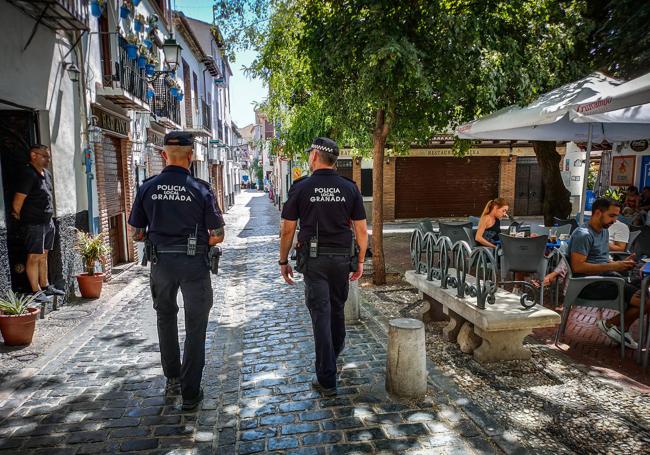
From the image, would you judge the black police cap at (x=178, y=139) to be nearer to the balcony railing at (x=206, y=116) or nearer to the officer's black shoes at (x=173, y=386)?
the officer's black shoes at (x=173, y=386)

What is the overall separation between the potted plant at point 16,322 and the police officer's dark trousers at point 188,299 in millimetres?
2295

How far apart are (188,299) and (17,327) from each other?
8.78 ft

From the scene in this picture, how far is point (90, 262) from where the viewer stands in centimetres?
701

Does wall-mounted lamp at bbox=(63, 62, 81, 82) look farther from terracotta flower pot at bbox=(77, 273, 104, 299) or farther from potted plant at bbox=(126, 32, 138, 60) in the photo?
terracotta flower pot at bbox=(77, 273, 104, 299)

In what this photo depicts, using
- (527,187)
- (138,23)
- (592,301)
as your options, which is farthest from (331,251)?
(527,187)

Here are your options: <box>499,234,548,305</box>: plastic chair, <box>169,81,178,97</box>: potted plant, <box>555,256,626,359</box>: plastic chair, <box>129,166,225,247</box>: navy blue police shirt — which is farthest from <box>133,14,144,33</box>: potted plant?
<box>555,256,626,359</box>: plastic chair

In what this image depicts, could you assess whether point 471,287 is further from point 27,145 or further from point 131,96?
point 131,96

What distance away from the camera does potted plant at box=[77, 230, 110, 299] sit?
6945 millimetres

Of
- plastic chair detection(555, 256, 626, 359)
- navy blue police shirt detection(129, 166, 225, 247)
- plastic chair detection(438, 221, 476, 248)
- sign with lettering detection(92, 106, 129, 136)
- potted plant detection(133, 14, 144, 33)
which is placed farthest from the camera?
potted plant detection(133, 14, 144, 33)

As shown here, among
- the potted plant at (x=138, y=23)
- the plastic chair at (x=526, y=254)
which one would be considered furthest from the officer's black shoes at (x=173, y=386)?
the potted plant at (x=138, y=23)

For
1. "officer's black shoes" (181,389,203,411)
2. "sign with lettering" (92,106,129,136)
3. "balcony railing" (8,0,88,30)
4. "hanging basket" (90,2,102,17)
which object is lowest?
"officer's black shoes" (181,389,203,411)

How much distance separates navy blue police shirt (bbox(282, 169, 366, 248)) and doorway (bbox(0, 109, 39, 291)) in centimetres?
470

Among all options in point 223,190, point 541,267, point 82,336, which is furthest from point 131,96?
point 223,190

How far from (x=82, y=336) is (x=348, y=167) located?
14557mm
